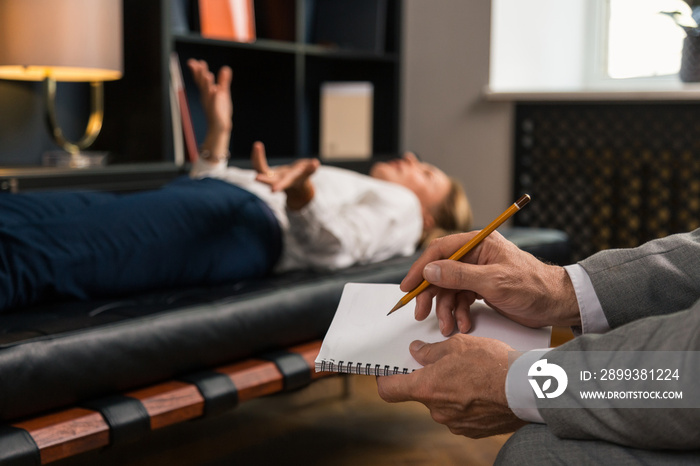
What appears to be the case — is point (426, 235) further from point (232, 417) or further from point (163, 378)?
point (163, 378)

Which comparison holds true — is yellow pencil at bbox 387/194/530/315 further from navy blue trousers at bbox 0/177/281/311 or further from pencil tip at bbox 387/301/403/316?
navy blue trousers at bbox 0/177/281/311

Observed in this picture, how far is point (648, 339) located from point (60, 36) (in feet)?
5.77

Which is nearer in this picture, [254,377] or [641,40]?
[254,377]

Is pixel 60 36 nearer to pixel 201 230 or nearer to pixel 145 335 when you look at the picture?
pixel 201 230

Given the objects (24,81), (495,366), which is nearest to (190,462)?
(495,366)

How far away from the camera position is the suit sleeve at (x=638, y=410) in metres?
0.64

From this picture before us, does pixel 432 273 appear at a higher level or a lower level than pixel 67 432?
higher

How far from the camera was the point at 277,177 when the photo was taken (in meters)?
1.60

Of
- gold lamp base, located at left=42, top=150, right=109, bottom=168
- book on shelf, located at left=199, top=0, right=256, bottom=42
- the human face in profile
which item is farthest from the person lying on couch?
book on shelf, located at left=199, top=0, right=256, bottom=42

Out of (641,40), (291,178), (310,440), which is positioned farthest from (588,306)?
(641,40)

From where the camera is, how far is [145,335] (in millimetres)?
1267

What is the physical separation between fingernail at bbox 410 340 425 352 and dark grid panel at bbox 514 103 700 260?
2.52 meters

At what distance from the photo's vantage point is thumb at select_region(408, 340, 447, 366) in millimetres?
788

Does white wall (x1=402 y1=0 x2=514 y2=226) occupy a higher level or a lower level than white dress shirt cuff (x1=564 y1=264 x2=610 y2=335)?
higher
